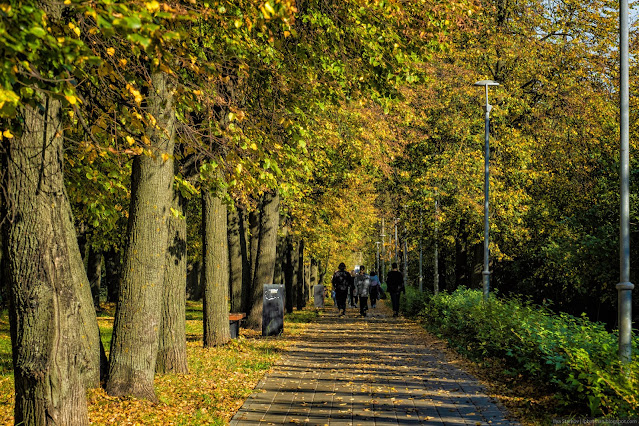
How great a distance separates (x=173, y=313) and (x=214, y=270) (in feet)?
9.84

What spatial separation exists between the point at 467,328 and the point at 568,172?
1066 centimetres

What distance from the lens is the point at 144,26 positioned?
4.73 meters

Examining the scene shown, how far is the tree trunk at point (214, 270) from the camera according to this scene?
592 inches

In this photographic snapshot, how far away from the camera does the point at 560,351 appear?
9836mm

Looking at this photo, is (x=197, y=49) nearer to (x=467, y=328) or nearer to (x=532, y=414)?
(x=532, y=414)

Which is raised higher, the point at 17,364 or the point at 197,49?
the point at 197,49

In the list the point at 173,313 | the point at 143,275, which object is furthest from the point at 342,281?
the point at 143,275

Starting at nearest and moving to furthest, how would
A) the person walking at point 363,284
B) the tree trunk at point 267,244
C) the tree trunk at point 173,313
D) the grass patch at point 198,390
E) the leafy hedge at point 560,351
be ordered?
the leafy hedge at point 560,351
the grass patch at point 198,390
the tree trunk at point 173,313
the tree trunk at point 267,244
the person walking at point 363,284

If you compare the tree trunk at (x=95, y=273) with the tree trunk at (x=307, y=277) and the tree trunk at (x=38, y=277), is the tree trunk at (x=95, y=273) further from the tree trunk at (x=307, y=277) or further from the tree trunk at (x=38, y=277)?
the tree trunk at (x=38, y=277)

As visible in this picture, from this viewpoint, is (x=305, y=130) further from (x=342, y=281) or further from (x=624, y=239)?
(x=342, y=281)

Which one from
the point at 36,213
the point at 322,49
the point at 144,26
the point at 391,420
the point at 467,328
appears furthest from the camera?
the point at 467,328

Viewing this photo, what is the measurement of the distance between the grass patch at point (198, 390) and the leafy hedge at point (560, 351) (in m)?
3.90

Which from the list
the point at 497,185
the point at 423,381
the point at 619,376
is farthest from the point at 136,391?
the point at 497,185

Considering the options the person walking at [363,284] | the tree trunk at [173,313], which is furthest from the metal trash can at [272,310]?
the person walking at [363,284]
